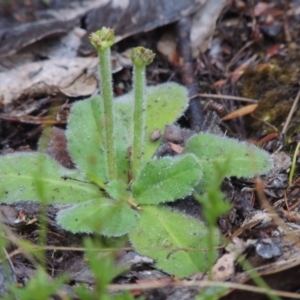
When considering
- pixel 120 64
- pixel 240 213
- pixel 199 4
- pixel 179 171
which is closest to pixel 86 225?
pixel 179 171

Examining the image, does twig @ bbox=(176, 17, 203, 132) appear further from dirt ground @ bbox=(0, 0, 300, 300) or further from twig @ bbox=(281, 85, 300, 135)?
twig @ bbox=(281, 85, 300, 135)

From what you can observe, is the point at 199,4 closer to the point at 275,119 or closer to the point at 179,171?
the point at 275,119

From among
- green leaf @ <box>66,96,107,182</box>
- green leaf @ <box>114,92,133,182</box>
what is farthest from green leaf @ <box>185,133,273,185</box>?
green leaf @ <box>66,96,107,182</box>

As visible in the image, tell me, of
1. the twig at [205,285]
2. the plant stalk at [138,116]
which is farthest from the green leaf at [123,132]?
the twig at [205,285]

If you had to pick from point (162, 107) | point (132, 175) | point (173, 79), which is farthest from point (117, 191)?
point (173, 79)

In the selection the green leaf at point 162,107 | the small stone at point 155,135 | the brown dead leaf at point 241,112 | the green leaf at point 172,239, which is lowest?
the green leaf at point 172,239

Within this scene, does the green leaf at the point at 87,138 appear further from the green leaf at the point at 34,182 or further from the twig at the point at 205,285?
the twig at the point at 205,285

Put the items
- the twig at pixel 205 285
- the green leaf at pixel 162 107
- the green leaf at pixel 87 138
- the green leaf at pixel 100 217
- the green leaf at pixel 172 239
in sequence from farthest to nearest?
the green leaf at pixel 162 107, the green leaf at pixel 87 138, the green leaf at pixel 100 217, the green leaf at pixel 172 239, the twig at pixel 205 285

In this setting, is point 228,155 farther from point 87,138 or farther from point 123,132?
point 87,138
